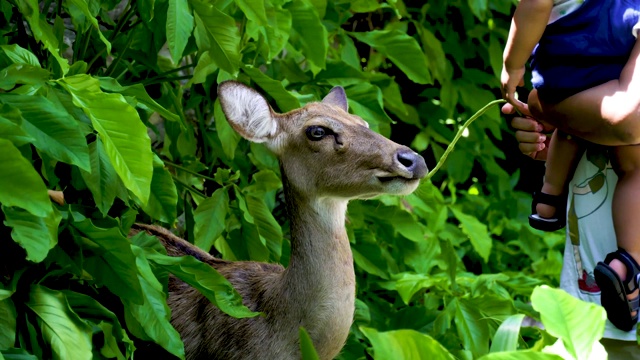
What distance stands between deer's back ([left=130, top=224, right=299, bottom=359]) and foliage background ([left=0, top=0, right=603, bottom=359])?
142mm

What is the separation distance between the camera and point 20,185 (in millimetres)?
1978

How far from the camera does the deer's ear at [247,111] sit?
2.74 m

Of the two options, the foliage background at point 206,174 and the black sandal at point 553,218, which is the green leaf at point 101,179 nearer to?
the foliage background at point 206,174

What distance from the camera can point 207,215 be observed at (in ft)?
10.8

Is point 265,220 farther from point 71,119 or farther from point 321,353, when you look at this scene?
point 71,119

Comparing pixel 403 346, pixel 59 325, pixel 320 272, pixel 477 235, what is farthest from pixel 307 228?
pixel 477 235

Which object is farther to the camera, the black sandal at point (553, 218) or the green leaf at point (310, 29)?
the green leaf at point (310, 29)

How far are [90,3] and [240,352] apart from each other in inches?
39.0

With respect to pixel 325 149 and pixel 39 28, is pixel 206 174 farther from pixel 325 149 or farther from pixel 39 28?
pixel 39 28

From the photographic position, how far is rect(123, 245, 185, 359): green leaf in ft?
7.91

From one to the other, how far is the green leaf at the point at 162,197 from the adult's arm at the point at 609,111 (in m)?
1.00

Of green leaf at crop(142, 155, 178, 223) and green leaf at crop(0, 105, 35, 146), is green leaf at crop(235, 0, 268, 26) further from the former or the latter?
green leaf at crop(0, 105, 35, 146)

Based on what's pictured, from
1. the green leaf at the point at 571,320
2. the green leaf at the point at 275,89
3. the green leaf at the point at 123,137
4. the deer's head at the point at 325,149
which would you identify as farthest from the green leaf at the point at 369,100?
the green leaf at the point at 571,320

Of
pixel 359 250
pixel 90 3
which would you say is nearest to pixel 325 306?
pixel 90 3
